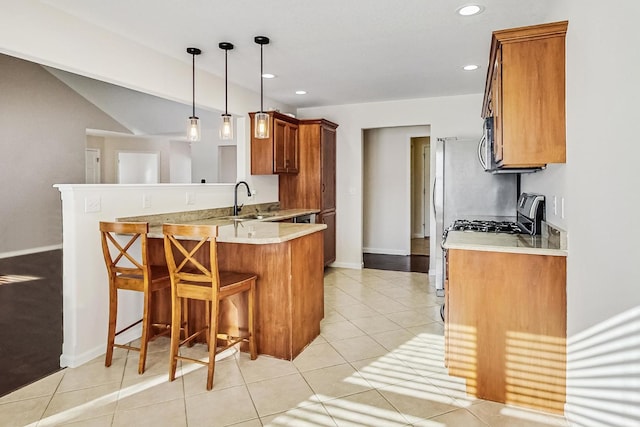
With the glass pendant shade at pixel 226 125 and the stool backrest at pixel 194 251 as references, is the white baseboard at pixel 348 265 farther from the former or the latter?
the stool backrest at pixel 194 251

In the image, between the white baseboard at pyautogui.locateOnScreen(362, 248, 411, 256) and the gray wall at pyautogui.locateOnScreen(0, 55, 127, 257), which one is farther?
the white baseboard at pyautogui.locateOnScreen(362, 248, 411, 256)

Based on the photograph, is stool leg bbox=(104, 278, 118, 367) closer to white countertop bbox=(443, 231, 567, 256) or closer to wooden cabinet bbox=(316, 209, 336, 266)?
white countertop bbox=(443, 231, 567, 256)

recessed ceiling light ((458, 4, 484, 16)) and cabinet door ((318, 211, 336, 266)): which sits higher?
recessed ceiling light ((458, 4, 484, 16))

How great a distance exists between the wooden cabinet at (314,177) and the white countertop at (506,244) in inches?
117

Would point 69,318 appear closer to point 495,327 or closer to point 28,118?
point 495,327

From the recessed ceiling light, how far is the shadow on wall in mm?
2098

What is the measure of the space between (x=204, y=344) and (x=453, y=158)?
325cm

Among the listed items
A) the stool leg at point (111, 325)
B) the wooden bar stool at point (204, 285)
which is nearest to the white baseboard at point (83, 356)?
the stool leg at point (111, 325)

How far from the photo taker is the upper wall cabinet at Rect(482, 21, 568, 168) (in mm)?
2189

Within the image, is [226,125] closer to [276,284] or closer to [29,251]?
[276,284]

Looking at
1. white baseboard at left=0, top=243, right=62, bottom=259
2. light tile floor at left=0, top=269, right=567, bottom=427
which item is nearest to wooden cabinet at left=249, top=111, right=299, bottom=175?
light tile floor at left=0, top=269, right=567, bottom=427

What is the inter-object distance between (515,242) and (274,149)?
126 inches

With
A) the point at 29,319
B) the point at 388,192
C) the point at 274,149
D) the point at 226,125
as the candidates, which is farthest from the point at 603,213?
the point at 388,192

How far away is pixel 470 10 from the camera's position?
2.73 m
